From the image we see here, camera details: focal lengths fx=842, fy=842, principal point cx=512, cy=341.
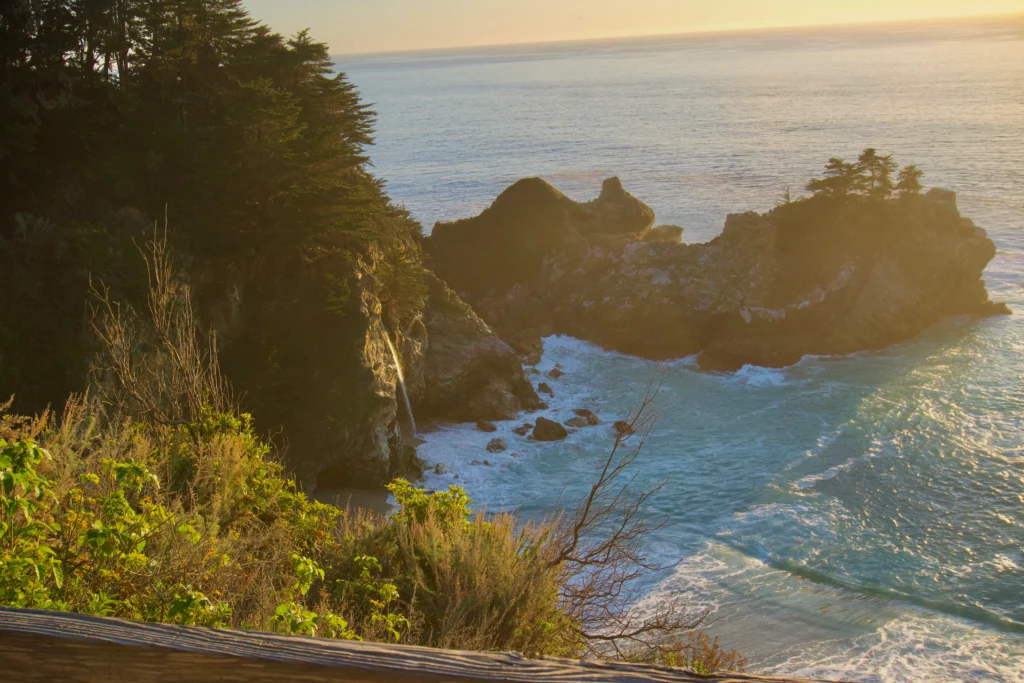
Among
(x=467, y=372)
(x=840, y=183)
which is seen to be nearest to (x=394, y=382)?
(x=467, y=372)

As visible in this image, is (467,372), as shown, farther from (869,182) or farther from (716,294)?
(869,182)

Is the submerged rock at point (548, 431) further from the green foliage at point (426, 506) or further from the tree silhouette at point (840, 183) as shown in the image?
the green foliage at point (426, 506)

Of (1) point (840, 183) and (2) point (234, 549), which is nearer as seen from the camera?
(2) point (234, 549)

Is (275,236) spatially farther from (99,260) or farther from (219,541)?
(219,541)

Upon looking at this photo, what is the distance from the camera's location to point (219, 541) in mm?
5918

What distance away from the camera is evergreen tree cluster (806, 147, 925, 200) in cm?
3738

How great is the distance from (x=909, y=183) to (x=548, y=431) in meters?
21.2

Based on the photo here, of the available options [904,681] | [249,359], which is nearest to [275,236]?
[249,359]

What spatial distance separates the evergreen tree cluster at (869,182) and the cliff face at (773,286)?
1.83 ft

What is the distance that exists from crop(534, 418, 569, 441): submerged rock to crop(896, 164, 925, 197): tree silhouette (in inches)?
808

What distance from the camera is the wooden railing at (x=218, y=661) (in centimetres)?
219

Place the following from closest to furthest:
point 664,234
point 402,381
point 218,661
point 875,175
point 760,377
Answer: point 218,661
point 402,381
point 760,377
point 875,175
point 664,234

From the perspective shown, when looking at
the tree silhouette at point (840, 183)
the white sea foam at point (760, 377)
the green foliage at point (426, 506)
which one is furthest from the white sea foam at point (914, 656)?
the tree silhouette at point (840, 183)

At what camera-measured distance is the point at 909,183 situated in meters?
37.2
